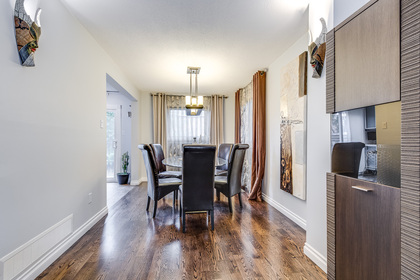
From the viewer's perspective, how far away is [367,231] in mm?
1084

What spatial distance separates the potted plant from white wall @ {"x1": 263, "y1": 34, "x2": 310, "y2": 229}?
3.42 m

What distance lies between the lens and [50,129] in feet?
5.56

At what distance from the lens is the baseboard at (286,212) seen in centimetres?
246

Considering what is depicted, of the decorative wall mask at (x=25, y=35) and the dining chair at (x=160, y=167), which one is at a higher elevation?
the decorative wall mask at (x=25, y=35)

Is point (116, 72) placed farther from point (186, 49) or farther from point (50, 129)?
point (50, 129)

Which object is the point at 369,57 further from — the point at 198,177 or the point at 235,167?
the point at 235,167

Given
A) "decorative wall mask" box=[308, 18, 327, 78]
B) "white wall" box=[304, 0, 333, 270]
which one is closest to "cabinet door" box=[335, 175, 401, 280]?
"white wall" box=[304, 0, 333, 270]

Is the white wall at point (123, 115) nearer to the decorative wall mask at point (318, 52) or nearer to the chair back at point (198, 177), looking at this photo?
the chair back at point (198, 177)

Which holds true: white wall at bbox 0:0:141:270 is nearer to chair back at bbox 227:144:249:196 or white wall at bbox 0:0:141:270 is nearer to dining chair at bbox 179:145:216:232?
dining chair at bbox 179:145:216:232

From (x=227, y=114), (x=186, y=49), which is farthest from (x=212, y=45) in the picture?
(x=227, y=114)

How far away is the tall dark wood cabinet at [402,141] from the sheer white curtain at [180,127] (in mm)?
4102

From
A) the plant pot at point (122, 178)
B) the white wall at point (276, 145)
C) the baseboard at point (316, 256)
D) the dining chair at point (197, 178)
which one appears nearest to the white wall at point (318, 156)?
the baseboard at point (316, 256)

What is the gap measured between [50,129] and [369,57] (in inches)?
92.9

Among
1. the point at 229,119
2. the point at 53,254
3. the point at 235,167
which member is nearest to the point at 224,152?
the point at 235,167
